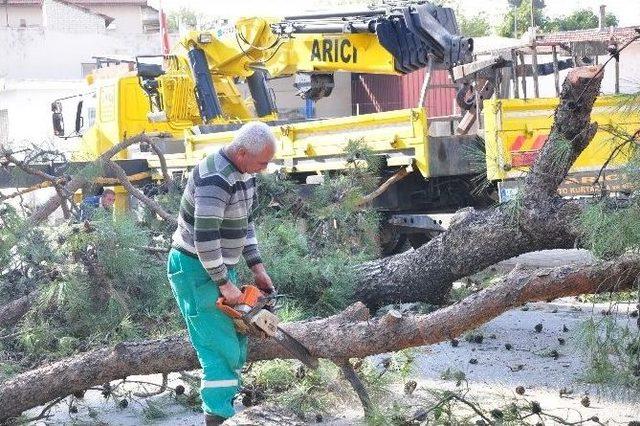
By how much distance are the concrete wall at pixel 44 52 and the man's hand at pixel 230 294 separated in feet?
111

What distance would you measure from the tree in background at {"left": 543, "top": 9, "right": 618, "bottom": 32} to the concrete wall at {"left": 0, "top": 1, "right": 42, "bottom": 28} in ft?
79.0

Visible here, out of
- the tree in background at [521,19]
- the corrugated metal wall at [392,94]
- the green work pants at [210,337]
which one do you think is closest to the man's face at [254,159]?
the green work pants at [210,337]

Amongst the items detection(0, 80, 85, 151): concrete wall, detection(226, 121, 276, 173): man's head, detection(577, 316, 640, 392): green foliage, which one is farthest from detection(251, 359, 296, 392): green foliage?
detection(0, 80, 85, 151): concrete wall

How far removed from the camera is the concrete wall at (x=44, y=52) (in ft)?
Result: 123

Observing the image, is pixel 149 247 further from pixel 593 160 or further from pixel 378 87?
pixel 378 87

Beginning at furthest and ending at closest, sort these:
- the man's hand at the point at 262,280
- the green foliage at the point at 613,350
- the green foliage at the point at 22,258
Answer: the green foliage at the point at 22,258 → the man's hand at the point at 262,280 → the green foliage at the point at 613,350

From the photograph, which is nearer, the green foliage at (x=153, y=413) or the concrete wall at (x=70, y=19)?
the green foliage at (x=153, y=413)

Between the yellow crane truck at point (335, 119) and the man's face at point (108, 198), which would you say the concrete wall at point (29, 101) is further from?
the man's face at point (108, 198)

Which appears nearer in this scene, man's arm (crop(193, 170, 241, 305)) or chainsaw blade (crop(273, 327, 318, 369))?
man's arm (crop(193, 170, 241, 305))

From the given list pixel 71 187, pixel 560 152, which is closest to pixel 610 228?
pixel 560 152

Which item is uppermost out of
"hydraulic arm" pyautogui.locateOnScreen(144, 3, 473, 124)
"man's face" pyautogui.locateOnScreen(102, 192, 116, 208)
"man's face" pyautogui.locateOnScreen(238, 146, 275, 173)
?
"hydraulic arm" pyautogui.locateOnScreen(144, 3, 473, 124)

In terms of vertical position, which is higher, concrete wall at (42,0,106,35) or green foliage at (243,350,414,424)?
concrete wall at (42,0,106,35)

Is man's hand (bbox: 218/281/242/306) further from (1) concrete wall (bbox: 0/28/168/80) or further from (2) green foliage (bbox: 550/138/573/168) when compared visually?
(1) concrete wall (bbox: 0/28/168/80)

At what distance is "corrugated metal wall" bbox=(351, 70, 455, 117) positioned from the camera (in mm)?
25391
